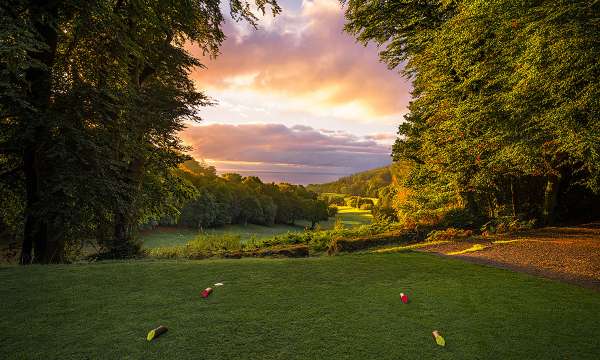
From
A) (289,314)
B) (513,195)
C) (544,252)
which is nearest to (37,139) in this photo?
(289,314)

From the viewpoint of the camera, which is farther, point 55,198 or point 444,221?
point 444,221

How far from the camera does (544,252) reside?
8.56m

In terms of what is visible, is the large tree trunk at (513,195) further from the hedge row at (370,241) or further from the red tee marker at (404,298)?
the red tee marker at (404,298)

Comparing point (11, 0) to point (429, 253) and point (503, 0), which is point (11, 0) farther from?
point (429, 253)

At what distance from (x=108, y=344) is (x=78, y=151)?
660cm

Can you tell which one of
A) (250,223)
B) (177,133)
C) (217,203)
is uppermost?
(177,133)

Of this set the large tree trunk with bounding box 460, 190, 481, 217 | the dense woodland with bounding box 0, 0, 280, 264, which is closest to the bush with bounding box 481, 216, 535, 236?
the large tree trunk with bounding box 460, 190, 481, 217

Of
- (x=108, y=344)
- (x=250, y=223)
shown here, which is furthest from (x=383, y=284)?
(x=250, y=223)

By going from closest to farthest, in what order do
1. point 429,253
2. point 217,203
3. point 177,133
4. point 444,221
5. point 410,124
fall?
1. point 429,253
2. point 177,133
3. point 444,221
4. point 410,124
5. point 217,203

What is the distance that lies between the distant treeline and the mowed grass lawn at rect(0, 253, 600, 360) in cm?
3247

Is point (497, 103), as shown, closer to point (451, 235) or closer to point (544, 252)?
point (544, 252)

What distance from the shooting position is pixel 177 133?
14.0 meters

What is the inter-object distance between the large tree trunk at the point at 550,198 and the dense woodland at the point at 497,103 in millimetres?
44

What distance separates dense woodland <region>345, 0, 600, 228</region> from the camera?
6.49m
